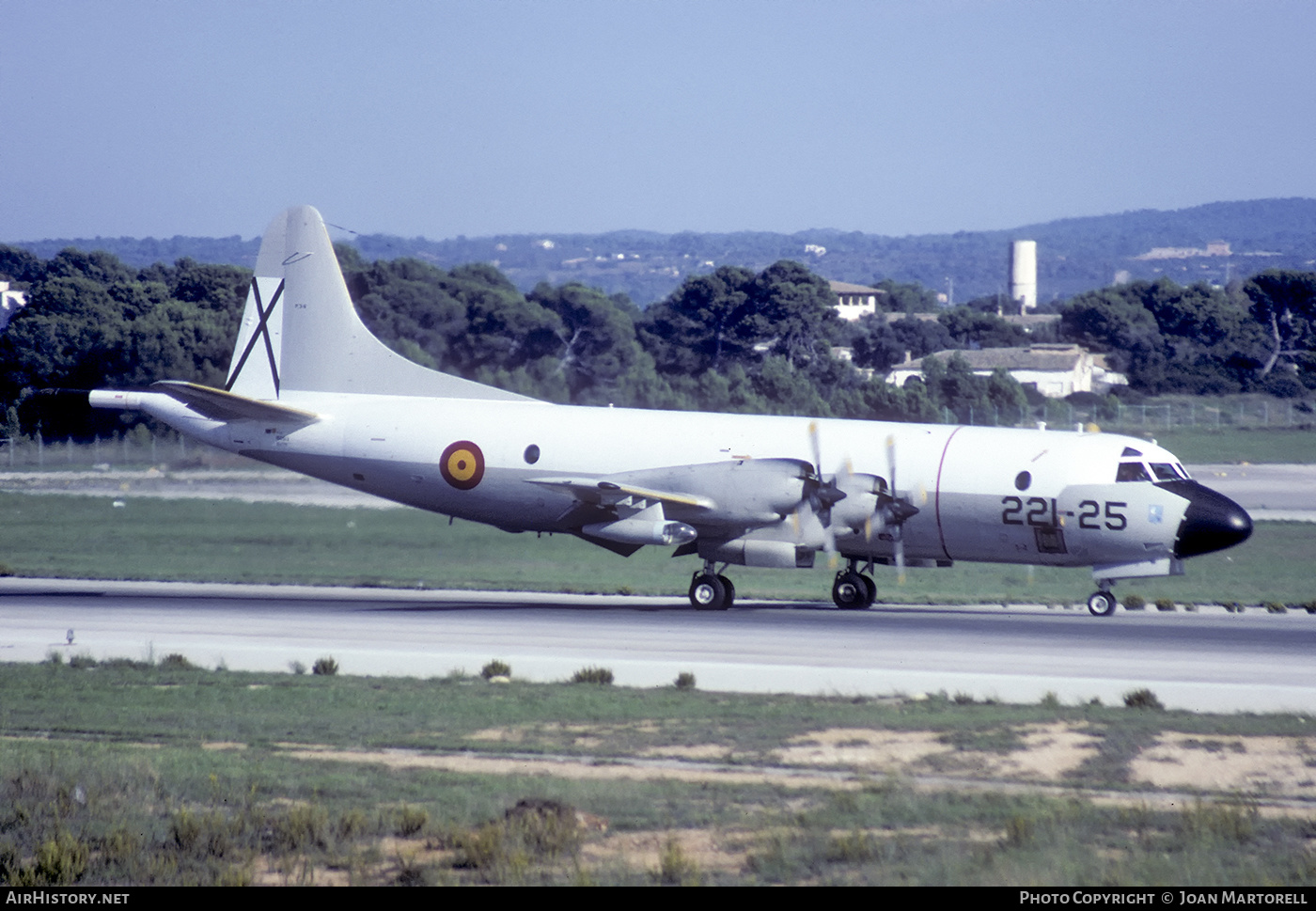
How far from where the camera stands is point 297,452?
34969 mm

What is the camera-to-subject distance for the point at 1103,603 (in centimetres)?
3116

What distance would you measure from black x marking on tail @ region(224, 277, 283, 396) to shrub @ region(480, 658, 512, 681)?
14186mm

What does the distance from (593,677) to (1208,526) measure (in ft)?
44.0

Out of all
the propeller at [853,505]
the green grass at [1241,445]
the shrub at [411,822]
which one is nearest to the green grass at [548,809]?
the shrub at [411,822]

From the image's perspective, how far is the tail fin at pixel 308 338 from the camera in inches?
1401

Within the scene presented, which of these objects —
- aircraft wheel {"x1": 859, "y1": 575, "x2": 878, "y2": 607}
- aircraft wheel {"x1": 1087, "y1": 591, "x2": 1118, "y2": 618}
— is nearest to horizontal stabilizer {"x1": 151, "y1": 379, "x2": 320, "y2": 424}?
aircraft wheel {"x1": 859, "y1": 575, "x2": 878, "y2": 607}

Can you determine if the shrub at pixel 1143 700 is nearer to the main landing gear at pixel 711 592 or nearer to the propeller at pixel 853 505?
the propeller at pixel 853 505

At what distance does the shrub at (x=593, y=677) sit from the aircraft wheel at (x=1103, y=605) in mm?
12545

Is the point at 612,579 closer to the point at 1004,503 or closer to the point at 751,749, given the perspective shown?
the point at 1004,503

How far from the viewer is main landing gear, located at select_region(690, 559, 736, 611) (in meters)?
32.4

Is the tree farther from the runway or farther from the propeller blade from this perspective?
the propeller blade

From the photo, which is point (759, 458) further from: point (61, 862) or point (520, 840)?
point (61, 862)

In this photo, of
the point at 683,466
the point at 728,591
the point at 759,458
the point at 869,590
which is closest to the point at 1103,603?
the point at 869,590
